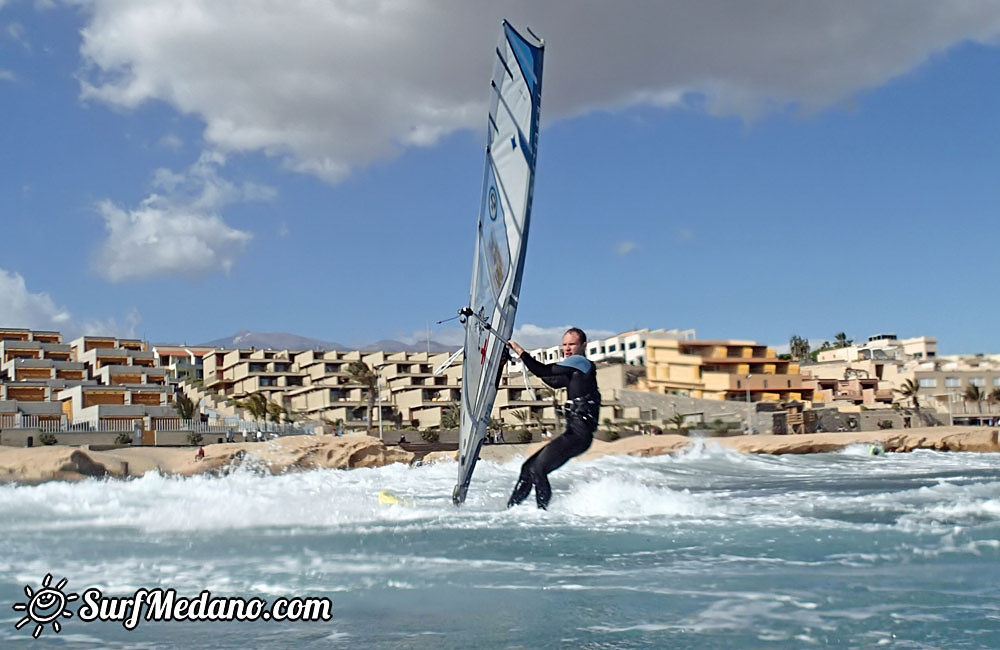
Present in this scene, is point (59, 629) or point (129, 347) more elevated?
point (129, 347)

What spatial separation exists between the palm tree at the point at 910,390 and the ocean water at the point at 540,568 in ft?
221

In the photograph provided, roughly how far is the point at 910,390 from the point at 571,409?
70.6 meters

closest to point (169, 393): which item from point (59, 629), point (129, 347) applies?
point (129, 347)

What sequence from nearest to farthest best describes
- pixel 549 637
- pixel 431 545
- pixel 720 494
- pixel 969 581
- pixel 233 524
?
pixel 549 637 < pixel 969 581 < pixel 431 545 < pixel 233 524 < pixel 720 494

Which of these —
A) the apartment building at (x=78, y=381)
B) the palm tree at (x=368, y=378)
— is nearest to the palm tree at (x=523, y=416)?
the palm tree at (x=368, y=378)

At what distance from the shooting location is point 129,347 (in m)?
74.4

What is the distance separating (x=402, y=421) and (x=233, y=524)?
211 ft

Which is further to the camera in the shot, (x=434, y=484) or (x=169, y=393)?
(x=169, y=393)

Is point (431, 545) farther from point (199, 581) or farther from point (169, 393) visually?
point (169, 393)

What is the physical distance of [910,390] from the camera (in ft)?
231

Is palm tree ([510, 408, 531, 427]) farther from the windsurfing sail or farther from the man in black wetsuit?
the man in black wetsuit

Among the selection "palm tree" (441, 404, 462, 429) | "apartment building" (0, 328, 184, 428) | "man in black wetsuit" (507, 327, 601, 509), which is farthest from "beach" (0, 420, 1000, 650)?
"palm tree" (441, 404, 462, 429)

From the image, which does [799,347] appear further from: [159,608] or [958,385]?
[159,608]

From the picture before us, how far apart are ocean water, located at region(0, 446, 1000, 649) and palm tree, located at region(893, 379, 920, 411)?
67350mm
